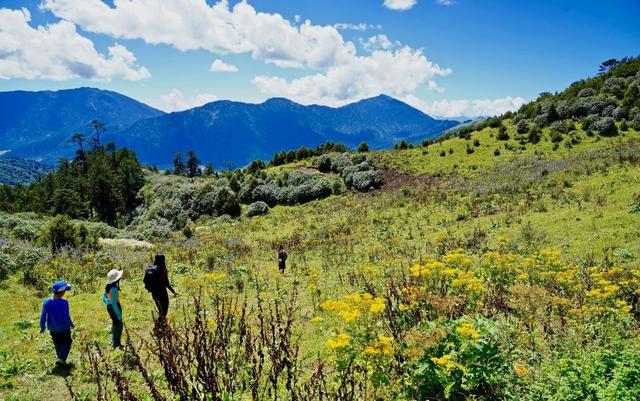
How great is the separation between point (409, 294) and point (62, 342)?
807 cm

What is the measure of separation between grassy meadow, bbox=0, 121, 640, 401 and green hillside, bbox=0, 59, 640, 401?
0.21 feet

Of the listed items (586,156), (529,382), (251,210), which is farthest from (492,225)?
(251,210)

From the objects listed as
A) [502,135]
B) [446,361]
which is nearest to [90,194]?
[502,135]

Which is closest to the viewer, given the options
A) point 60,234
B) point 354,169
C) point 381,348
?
point 381,348

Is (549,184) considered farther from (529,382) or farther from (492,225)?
(529,382)

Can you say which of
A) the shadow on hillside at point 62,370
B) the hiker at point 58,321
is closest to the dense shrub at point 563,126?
the hiker at point 58,321

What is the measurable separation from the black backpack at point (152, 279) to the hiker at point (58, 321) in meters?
1.90

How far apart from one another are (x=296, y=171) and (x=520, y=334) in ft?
141

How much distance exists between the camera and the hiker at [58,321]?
904 centimetres

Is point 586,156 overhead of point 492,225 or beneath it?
overhead

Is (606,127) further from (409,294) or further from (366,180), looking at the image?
(409,294)

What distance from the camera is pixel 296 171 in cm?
4922

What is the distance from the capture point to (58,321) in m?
9.04

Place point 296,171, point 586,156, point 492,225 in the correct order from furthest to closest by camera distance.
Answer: point 296,171 → point 586,156 → point 492,225
